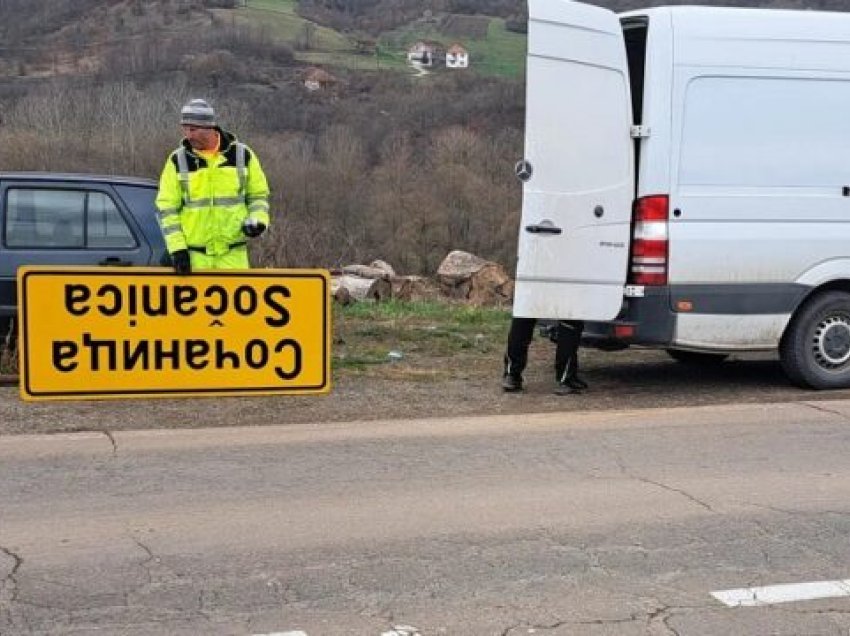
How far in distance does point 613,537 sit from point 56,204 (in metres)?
5.47

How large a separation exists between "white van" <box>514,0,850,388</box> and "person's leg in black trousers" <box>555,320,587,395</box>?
A: 16cm

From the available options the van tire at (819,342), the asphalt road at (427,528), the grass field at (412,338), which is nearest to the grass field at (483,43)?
the grass field at (412,338)

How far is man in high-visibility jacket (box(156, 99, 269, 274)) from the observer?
712 centimetres

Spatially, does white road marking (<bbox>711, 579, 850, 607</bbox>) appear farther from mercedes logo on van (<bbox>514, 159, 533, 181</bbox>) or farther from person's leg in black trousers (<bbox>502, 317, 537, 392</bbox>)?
mercedes logo on van (<bbox>514, 159, 533, 181</bbox>)

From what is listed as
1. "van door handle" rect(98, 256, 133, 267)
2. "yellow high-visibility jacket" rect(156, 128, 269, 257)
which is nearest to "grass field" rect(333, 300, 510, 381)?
"van door handle" rect(98, 256, 133, 267)

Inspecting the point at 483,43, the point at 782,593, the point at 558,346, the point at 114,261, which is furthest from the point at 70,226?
the point at 483,43

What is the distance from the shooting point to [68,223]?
8.24 m

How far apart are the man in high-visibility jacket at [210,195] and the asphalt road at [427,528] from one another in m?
1.35

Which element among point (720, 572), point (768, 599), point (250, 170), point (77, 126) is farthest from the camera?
point (77, 126)

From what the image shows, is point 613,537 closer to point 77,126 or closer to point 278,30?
point 77,126

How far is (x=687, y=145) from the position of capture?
771 centimetres

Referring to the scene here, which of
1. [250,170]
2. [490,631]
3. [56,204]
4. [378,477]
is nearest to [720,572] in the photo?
[490,631]

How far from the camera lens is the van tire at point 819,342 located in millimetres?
8188

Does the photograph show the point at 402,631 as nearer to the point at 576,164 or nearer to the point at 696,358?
the point at 576,164
